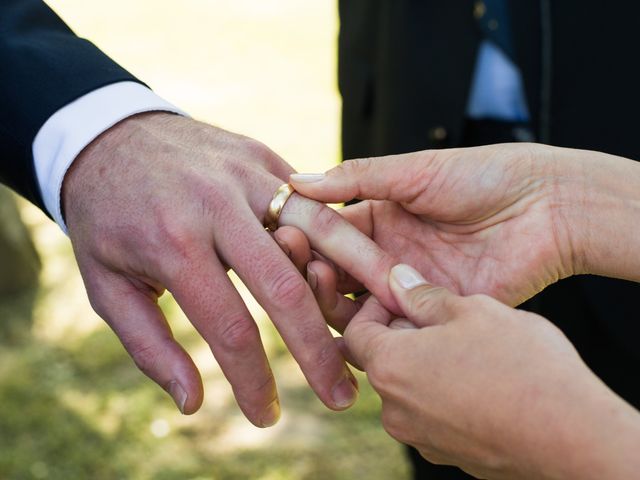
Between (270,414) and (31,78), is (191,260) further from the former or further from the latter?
(31,78)

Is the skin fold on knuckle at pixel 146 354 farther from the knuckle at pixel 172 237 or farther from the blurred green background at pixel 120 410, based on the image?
the blurred green background at pixel 120 410

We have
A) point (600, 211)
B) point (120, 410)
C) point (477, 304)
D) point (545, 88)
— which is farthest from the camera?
point (120, 410)

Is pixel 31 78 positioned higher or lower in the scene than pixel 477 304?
higher

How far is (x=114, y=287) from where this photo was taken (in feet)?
5.56

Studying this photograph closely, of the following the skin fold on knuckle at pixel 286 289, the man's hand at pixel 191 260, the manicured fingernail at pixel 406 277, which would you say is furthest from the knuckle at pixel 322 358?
the manicured fingernail at pixel 406 277

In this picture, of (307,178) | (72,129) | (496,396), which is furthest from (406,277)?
(72,129)

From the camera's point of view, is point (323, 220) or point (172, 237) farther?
point (323, 220)

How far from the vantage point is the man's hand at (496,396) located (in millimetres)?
1152

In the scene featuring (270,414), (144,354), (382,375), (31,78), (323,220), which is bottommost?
(270,414)

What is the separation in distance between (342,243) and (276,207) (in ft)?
0.58

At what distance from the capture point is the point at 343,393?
1610mm

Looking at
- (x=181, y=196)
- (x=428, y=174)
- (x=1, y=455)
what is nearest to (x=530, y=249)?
(x=428, y=174)

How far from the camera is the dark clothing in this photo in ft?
7.29

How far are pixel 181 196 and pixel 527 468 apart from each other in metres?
0.91
